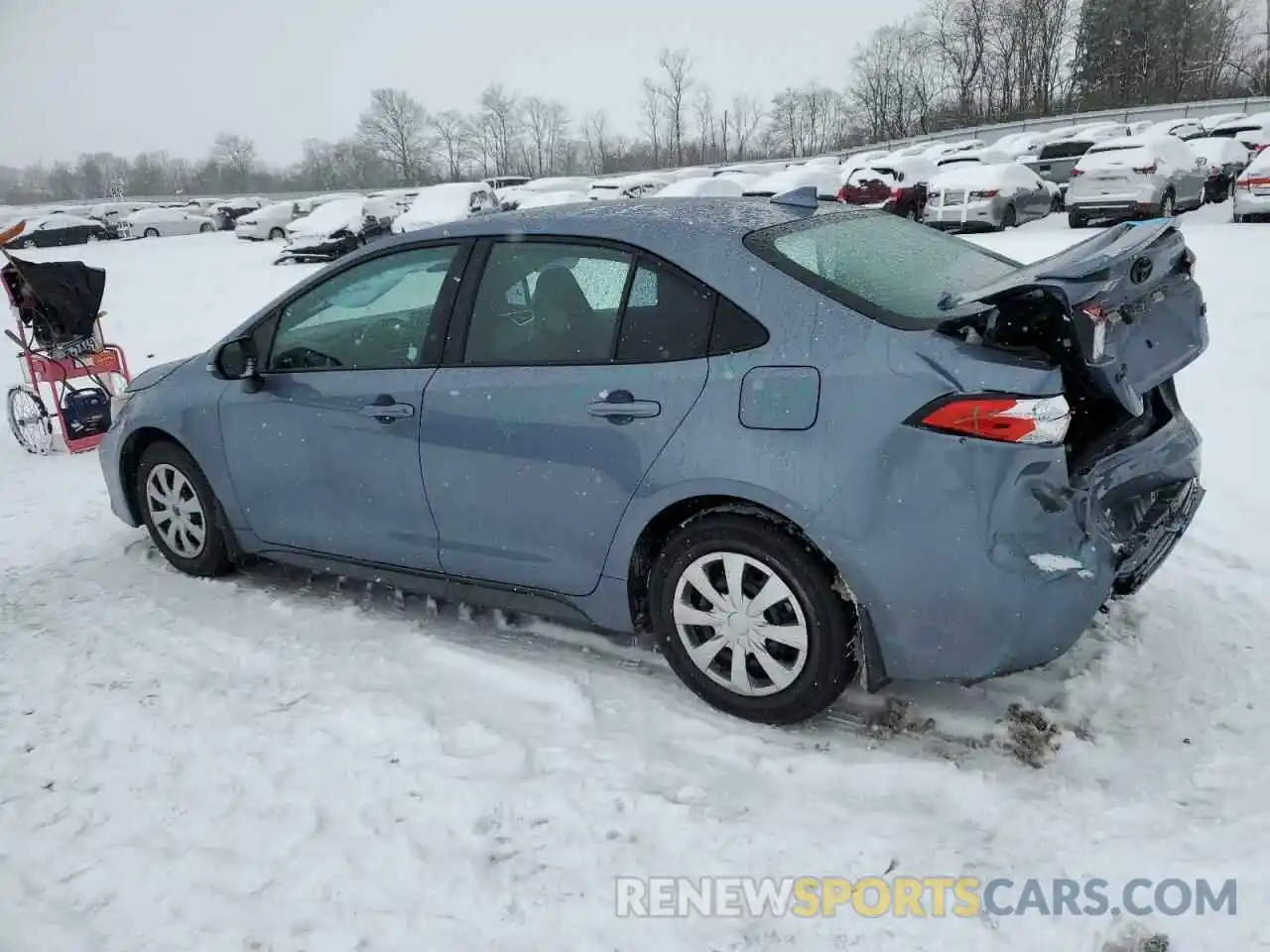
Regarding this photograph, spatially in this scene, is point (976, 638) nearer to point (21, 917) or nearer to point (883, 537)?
point (883, 537)

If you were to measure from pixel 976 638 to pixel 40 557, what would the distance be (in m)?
→ 4.97

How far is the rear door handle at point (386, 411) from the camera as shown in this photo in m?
3.57

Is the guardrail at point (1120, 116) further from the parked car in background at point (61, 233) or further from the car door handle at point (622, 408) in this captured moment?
the car door handle at point (622, 408)

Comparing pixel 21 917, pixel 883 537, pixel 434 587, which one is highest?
pixel 883 537

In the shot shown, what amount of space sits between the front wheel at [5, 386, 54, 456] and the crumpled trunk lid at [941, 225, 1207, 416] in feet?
24.8

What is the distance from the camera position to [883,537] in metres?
2.70

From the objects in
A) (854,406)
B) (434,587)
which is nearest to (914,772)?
(854,406)

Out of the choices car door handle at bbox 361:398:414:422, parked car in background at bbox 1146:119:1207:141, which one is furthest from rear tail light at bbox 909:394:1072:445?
parked car in background at bbox 1146:119:1207:141

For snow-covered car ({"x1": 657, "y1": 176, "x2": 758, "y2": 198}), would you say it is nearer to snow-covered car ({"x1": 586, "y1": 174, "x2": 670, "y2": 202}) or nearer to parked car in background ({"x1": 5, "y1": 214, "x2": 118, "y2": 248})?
snow-covered car ({"x1": 586, "y1": 174, "x2": 670, "y2": 202})

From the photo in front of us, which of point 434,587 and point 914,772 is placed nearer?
point 914,772

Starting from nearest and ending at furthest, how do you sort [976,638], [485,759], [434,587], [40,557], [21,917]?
1. [21,917]
2. [976,638]
3. [485,759]
4. [434,587]
5. [40,557]

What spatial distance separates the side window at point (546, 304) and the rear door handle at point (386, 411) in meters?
0.32

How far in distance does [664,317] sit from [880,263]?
0.79m

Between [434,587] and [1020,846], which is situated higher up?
[434,587]
